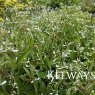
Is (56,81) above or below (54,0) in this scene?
above

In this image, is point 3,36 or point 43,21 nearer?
point 3,36

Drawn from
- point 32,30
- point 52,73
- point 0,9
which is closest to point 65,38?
point 32,30

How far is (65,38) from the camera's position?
A: 2.51 metres

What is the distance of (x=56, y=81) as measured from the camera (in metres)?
1.77

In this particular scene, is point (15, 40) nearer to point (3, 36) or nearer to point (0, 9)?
point (3, 36)

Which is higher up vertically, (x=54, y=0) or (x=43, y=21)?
(x=43, y=21)

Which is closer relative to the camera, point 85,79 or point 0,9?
point 85,79

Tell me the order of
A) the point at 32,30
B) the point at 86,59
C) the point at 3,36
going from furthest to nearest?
the point at 32,30 < the point at 3,36 < the point at 86,59

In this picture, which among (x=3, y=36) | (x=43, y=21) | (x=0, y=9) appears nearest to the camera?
(x=3, y=36)

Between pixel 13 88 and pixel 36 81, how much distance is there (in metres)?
0.13

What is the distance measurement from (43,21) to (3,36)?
947 mm

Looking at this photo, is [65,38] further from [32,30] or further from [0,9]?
[0,9]

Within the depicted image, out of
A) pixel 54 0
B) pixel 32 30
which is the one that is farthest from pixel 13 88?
pixel 54 0

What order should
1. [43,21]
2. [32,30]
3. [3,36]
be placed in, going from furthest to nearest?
[43,21], [32,30], [3,36]
